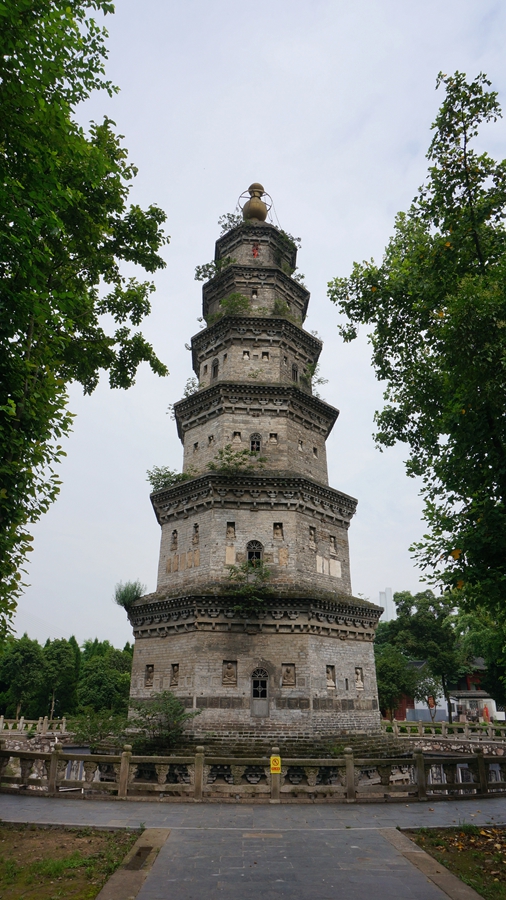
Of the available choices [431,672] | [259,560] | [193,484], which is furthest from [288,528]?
[431,672]

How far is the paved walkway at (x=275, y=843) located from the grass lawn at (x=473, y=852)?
1.80 feet

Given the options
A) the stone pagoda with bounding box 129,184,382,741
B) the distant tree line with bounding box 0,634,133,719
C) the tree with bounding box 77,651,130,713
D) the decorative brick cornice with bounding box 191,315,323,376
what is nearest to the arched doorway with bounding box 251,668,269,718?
the stone pagoda with bounding box 129,184,382,741

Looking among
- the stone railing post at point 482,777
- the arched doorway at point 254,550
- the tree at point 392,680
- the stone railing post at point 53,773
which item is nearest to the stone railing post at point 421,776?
the stone railing post at point 482,777

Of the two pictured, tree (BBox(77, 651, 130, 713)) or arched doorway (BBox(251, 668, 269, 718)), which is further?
tree (BBox(77, 651, 130, 713))

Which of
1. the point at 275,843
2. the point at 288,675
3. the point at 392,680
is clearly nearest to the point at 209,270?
the point at 288,675

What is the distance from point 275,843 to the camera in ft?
29.9

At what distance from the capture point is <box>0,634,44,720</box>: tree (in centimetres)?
4534

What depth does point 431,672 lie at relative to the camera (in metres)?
46.5

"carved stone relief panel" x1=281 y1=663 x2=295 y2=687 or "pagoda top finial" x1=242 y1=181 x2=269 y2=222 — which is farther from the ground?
"pagoda top finial" x1=242 y1=181 x2=269 y2=222

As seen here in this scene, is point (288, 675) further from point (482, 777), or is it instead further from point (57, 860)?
point (57, 860)

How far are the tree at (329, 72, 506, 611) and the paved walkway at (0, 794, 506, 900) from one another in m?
4.55

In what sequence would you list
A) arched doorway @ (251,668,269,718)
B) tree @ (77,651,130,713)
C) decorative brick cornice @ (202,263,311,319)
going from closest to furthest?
arched doorway @ (251,668,269,718), decorative brick cornice @ (202,263,311,319), tree @ (77,651,130,713)

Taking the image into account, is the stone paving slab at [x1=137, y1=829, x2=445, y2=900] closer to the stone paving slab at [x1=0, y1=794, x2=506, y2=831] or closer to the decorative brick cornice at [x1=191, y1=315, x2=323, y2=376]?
the stone paving slab at [x1=0, y1=794, x2=506, y2=831]

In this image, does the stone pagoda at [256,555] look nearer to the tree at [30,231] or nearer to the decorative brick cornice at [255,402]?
the decorative brick cornice at [255,402]
